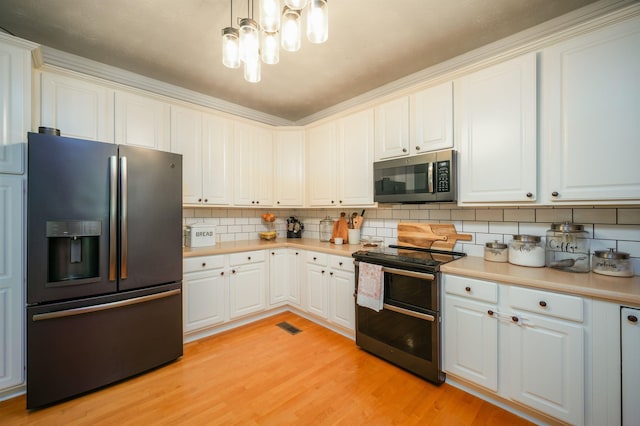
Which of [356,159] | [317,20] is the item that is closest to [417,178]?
[356,159]

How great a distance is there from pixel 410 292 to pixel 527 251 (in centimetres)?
86

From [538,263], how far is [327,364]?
5.77 ft

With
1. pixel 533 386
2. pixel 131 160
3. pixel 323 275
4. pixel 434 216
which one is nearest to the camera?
pixel 533 386

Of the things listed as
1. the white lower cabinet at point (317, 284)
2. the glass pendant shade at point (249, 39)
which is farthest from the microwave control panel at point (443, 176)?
the glass pendant shade at point (249, 39)

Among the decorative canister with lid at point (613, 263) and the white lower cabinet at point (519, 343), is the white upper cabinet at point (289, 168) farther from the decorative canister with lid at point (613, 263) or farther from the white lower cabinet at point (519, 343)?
the decorative canister with lid at point (613, 263)

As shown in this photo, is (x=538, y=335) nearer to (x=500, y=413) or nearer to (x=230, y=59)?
(x=500, y=413)

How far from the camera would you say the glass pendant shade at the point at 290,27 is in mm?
1405

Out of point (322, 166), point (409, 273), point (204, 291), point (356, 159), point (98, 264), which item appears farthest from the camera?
point (322, 166)

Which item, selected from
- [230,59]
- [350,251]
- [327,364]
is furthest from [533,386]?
[230,59]

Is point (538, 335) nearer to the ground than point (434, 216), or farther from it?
nearer to the ground

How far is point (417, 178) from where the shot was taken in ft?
7.44

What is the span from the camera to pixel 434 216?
2.57m

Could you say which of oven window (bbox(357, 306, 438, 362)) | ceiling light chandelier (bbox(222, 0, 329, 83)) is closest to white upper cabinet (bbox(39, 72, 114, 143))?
ceiling light chandelier (bbox(222, 0, 329, 83))

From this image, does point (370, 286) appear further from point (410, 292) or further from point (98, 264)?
point (98, 264)
